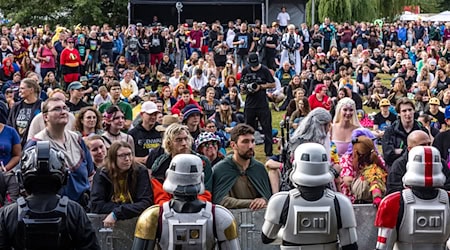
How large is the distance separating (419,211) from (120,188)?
8.75 feet

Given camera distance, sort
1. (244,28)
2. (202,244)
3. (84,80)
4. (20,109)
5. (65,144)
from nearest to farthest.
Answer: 1. (202,244)
2. (65,144)
3. (20,109)
4. (84,80)
5. (244,28)

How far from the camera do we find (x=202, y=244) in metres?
5.14

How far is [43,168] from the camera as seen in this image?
4.56 meters

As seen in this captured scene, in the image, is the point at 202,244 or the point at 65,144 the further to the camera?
the point at 65,144

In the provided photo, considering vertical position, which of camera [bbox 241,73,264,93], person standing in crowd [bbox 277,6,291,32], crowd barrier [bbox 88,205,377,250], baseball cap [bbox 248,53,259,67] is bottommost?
crowd barrier [bbox 88,205,377,250]

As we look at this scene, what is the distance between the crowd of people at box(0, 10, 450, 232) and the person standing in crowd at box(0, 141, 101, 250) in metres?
1.96

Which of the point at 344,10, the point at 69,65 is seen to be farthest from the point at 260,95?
the point at 344,10

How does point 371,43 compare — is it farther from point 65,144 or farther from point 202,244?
point 202,244

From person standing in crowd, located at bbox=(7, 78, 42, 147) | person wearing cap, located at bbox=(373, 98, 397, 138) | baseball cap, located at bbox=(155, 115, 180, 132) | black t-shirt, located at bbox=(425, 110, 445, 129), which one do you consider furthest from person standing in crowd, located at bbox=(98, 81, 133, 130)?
black t-shirt, located at bbox=(425, 110, 445, 129)

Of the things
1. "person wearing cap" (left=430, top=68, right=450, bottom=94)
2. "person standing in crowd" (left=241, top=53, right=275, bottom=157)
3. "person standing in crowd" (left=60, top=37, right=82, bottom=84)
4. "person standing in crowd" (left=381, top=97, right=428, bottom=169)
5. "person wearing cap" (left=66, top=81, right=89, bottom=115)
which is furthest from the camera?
"person standing in crowd" (left=60, top=37, right=82, bottom=84)

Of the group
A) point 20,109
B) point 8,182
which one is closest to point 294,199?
point 8,182

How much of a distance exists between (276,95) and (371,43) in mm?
11710

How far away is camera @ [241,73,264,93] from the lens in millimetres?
13375

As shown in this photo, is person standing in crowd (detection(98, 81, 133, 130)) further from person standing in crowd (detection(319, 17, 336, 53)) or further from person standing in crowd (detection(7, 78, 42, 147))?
person standing in crowd (detection(319, 17, 336, 53))
